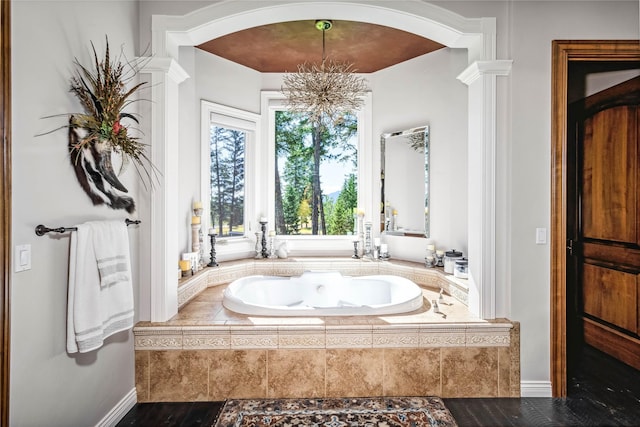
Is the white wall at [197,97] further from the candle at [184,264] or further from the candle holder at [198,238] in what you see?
the candle at [184,264]

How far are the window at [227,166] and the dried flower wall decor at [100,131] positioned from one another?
130 centimetres

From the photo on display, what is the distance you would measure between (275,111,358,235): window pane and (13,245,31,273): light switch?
243 centimetres

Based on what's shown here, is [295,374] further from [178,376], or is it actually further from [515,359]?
[515,359]

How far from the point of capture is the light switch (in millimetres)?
1355

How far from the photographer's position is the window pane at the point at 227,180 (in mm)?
3438

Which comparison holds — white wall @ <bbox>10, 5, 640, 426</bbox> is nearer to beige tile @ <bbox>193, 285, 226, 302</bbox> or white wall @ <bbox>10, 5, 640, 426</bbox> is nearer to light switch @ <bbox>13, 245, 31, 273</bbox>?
light switch @ <bbox>13, 245, 31, 273</bbox>

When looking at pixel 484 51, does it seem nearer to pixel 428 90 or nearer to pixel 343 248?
pixel 428 90

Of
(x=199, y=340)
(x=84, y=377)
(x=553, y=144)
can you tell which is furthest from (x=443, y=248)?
(x=84, y=377)

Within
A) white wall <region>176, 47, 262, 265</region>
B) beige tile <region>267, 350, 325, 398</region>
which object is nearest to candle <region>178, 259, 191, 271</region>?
white wall <region>176, 47, 262, 265</region>

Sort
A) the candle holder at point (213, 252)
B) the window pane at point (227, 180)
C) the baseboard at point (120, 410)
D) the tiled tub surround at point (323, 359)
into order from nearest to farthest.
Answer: the baseboard at point (120, 410) → the tiled tub surround at point (323, 359) → the candle holder at point (213, 252) → the window pane at point (227, 180)

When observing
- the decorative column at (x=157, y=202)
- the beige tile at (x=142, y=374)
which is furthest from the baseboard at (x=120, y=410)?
the decorative column at (x=157, y=202)

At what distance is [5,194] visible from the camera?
51.0 inches

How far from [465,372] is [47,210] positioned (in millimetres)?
2460

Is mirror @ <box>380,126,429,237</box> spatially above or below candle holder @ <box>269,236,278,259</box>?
above
